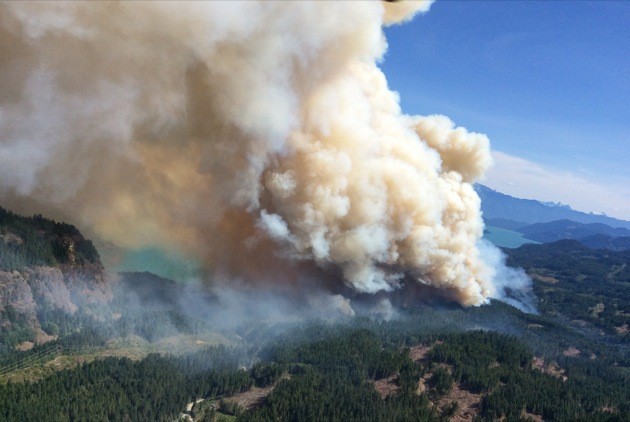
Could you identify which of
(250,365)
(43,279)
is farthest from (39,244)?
(250,365)

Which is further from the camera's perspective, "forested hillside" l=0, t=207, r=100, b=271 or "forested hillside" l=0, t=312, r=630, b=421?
"forested hillside" l=0, t=207, r=100, b=271

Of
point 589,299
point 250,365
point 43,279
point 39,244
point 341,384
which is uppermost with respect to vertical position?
point 589,299

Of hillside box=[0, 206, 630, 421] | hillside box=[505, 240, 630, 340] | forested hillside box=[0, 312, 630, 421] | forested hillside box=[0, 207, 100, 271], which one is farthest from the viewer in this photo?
hillside box=[505, 240, 630, 340]

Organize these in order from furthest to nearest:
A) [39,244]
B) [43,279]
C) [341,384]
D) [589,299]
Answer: [589,299] < [39,244] < [43,279] < [341,384]

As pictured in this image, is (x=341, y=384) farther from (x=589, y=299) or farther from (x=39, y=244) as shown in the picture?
(x=589, y=299)

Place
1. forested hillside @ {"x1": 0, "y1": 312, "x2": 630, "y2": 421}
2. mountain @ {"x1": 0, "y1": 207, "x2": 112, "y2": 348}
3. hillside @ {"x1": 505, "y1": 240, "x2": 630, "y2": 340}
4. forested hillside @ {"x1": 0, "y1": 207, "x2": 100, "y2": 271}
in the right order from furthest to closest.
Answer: hillside @ {"x1": 505, "y1": 240, "x2": 630, "y2": 340}
forested hillside @ {"x1": 0, "y1": 207, "x2": 100, "y2": 271}
mountain @ {"x1": 0, "y1": 207, "x2": 112, "y2": 348}
forested hillside @ {"x1": 0, "y1": 312, "x2": 630, "y2": 421}

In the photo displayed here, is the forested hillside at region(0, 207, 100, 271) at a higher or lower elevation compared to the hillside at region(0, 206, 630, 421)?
higher

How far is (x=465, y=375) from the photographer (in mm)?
63469

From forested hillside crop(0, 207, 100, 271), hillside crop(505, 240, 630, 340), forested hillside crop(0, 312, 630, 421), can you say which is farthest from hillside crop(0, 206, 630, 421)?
hillside crop(505, 240, 630, 340)

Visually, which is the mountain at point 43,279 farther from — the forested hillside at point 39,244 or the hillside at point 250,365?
the hillside at point 250,365

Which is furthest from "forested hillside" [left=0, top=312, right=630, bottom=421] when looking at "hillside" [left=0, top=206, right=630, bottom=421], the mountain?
the mountain

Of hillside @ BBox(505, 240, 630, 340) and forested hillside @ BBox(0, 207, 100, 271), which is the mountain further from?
hillside @ BBox(505, 240, 630, 340)

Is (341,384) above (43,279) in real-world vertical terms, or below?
below

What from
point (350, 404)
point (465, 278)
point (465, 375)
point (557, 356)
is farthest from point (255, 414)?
point (465, 278)
